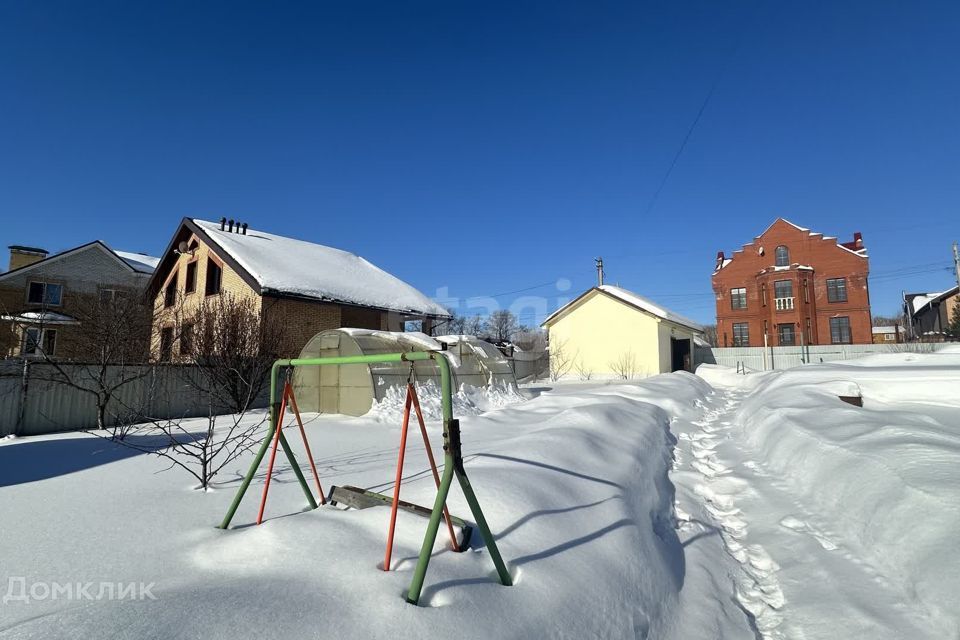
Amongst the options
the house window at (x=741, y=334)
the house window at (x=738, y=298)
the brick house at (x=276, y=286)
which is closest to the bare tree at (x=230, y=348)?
the brick house at (x=276, y=286)

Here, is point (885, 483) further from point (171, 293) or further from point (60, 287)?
point (60, 287)

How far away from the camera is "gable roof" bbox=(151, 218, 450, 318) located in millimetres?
14648

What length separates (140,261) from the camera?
27938 mm

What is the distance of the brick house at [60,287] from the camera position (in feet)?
66.6

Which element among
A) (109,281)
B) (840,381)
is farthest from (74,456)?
(109,281)

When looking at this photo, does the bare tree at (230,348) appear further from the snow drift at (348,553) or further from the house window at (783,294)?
the house window at (783,294)

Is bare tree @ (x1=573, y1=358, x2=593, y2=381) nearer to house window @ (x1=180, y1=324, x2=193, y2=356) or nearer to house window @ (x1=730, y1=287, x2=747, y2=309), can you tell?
house window @ (x1=730, y1=287, x2=747, y2=309)

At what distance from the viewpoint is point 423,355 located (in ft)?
8.82

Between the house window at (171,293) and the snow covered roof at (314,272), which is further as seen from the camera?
the house window at (171,293)

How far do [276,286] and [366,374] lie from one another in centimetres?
648

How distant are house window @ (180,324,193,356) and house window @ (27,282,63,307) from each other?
1600 centimetres

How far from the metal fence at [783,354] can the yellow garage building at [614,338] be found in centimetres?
201

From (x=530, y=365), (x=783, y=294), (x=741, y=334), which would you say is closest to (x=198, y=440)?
(x=530, y=365)

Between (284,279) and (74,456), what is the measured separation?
940 cm
